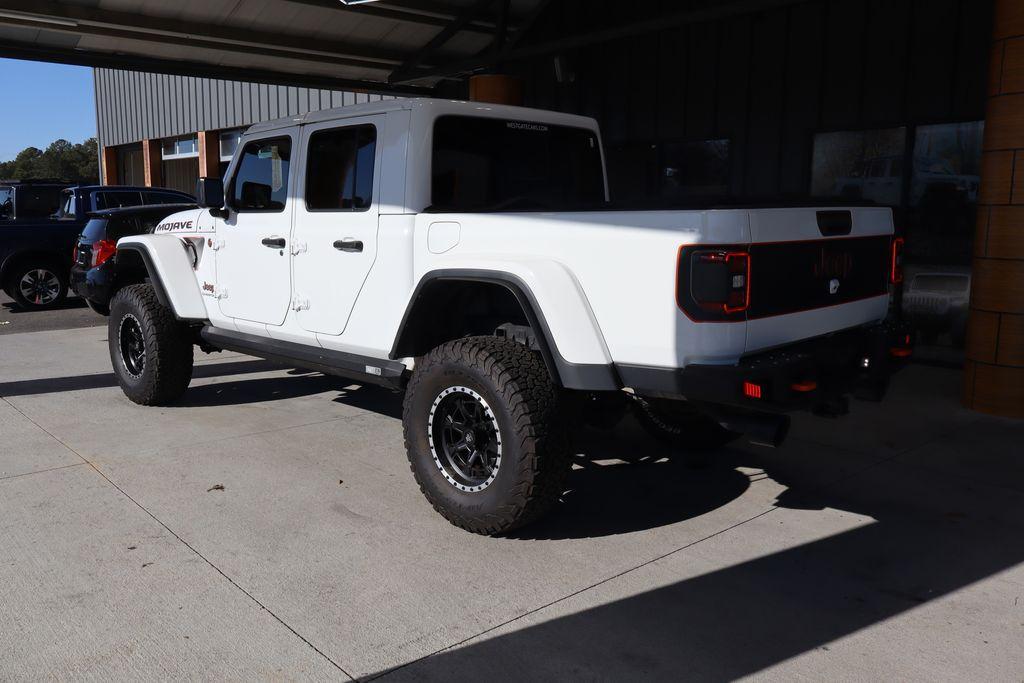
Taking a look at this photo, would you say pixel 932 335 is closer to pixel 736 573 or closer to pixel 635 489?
pixel 635 489

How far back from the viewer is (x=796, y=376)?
11.5 ft

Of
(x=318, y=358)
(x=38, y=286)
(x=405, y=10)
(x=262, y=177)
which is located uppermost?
(x=405, y=10)

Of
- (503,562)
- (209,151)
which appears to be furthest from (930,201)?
(209,151)

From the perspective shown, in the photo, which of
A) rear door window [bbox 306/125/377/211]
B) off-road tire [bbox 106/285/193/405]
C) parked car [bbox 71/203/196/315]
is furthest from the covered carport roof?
rear door window [bbox 306/125/377/211]

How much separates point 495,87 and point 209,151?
45.3ft

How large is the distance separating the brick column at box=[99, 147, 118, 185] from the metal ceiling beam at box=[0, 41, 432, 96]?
20.3 m

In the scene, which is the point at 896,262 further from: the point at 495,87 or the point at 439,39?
the point at 439,39

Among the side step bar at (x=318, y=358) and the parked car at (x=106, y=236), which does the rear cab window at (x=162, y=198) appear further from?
the side step bar at (x=318, y=358)

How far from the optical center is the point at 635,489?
15.8 feet

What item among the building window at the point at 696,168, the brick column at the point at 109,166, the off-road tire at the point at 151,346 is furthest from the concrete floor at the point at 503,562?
the brick column at the point at 109,166

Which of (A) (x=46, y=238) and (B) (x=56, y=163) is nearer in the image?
(A) (x=46, y=238)

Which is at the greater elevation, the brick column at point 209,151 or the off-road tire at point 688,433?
the brick column at point 209,151

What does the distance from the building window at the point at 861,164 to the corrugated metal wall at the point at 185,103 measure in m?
9.04

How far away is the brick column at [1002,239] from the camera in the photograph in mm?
6137
